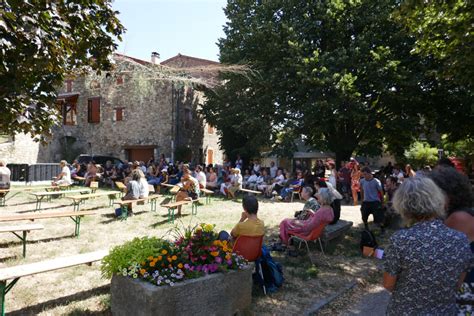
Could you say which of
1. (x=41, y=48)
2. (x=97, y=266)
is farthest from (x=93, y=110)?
(x=41, y=48)

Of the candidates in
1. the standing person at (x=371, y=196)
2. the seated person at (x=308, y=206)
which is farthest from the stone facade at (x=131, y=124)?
the seated person at (x=308, y=206)

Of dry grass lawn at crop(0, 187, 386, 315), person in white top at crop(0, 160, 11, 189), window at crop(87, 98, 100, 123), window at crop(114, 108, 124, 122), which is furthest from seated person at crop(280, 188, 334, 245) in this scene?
window at crop(87, 98, 100, 123)

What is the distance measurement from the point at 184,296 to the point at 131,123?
2379cm

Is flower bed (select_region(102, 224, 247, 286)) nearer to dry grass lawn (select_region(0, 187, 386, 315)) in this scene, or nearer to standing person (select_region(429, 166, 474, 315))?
dry grass lawn (select_region(0, 187, 386, 315))

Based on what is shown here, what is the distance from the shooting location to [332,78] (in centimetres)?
1461

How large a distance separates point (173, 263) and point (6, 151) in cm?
2283

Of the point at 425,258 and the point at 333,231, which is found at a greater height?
the point at 425,258

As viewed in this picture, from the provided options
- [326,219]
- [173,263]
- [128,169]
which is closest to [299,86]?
[128,169]

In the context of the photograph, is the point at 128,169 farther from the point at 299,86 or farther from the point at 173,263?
the point at 173,263

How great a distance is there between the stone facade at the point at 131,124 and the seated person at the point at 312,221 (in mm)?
17996

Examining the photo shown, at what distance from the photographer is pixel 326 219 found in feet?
19.5

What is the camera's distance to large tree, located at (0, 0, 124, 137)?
341 cm

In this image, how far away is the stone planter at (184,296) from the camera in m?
3.26

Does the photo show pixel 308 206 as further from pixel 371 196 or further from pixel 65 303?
pixel 65 303
